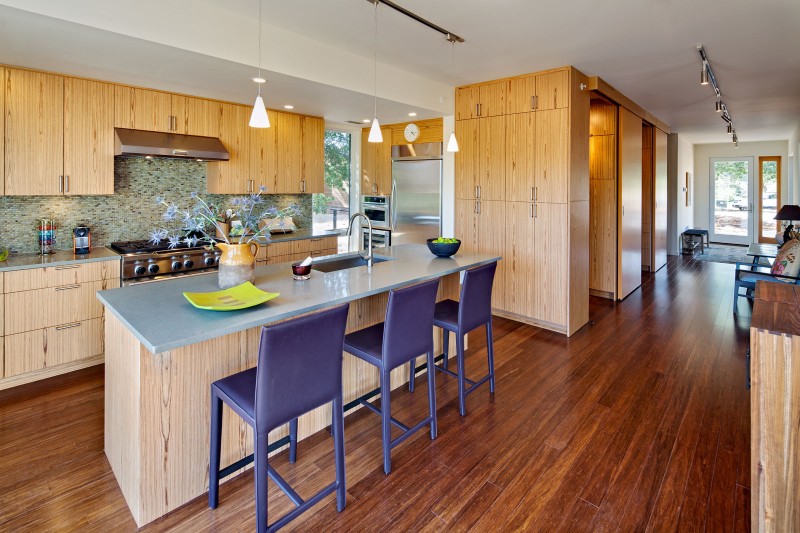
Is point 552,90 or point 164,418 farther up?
point 552,90

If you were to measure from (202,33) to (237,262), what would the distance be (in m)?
1.69

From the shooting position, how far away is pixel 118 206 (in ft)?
13.6

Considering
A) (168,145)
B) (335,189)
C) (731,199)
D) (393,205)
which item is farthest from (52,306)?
(731,199)

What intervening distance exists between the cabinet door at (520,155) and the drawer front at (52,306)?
395cm

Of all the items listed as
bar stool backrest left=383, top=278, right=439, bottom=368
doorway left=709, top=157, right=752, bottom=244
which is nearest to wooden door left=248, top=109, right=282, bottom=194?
bar stool backrest left=383, top=278, right=439, bottom=368

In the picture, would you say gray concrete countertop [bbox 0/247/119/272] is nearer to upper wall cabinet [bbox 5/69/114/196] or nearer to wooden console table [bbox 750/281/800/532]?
upper wall cabinet [bbox 5/69/114/196]

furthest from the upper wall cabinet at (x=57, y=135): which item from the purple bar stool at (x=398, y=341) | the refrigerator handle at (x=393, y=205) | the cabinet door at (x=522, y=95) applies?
the cabinet door at (x=522, y=95)

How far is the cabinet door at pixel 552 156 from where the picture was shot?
4.37 meters

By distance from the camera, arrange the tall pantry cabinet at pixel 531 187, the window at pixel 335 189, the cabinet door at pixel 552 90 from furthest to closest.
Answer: the window at pixel 335 189 → the tall pantry cabinet at pixel 531 187 → the cabinet door at pixel 552 90

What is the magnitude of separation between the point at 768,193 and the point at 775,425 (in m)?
12.6

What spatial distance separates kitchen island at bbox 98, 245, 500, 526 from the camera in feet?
6.13

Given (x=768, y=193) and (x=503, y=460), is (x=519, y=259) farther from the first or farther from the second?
(x=768, y=193)

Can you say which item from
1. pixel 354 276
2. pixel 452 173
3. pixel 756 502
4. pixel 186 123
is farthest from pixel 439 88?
pixel 756 502

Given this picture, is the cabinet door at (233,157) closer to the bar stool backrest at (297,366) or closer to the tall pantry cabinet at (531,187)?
the tall pantry cabinet at (531,187)
